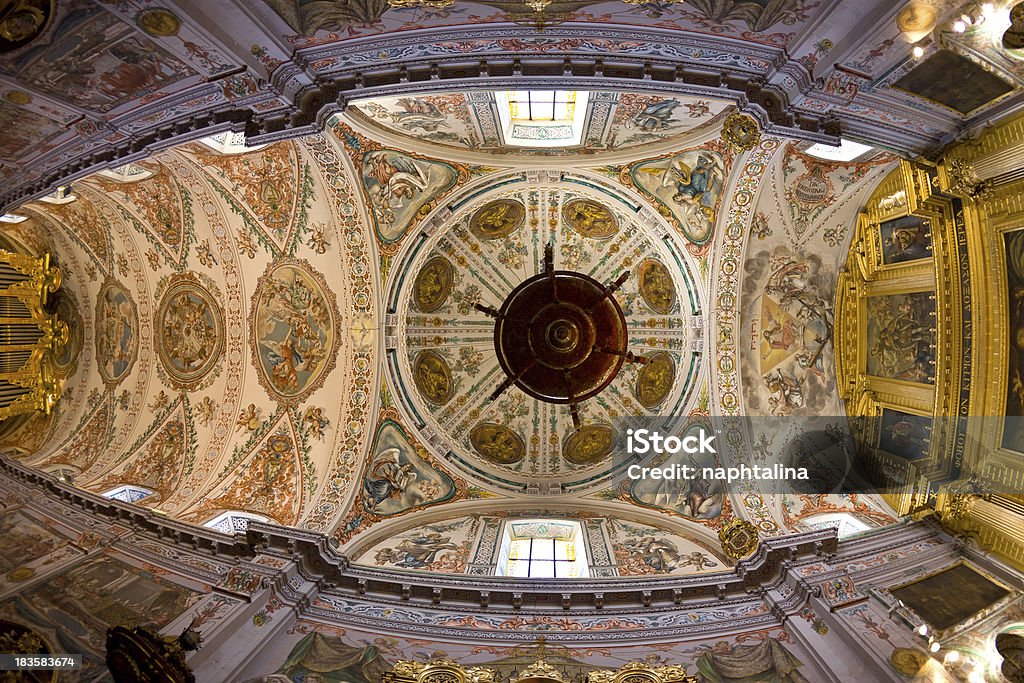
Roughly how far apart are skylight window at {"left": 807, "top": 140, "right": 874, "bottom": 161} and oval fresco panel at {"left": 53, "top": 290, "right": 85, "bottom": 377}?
19032 mm

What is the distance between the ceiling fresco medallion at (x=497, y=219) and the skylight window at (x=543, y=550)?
7957 mm

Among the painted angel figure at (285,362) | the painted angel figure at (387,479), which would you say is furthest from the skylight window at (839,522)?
the painted angel figure at (285,362)

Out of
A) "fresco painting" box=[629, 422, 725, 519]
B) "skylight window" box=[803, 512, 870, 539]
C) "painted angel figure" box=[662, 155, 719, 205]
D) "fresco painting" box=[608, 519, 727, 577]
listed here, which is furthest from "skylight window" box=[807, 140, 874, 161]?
"fresco painting" box=[608, 519, 727, 577]

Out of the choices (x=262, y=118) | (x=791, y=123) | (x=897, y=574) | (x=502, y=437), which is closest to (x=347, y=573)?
(x=502, y=437)

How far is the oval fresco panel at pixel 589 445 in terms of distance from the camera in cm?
1769

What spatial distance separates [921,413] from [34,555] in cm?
1628

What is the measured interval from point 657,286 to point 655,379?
2.62 m

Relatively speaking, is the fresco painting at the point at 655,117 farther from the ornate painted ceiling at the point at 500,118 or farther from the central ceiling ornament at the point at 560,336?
the central ceiling ornament at the point at 560,336

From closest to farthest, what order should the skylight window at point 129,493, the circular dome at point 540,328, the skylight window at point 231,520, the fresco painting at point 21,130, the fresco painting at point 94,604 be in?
the fresco painting at point 21,130 → the fresco painting at point 94,604 → the skylight window at point 231,520 → the skylight window at point 129,493 → the circular dome at point 540,328

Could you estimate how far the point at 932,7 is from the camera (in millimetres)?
7730

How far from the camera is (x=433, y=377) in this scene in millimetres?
17562

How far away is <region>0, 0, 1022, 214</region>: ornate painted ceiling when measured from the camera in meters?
7.71

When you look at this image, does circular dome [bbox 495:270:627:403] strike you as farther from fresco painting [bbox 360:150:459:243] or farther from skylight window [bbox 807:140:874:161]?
skylight window [bbox 807:140:874:161]

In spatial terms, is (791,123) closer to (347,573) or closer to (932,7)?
(932,7)
